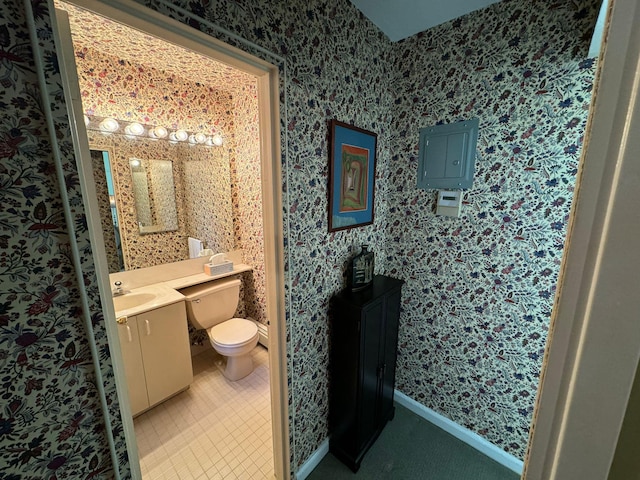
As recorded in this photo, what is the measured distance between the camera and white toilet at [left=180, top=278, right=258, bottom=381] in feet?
7.04

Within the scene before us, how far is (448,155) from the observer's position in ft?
5.25

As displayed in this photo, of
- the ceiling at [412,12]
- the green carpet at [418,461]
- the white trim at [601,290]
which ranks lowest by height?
the green carpet at [418,461]

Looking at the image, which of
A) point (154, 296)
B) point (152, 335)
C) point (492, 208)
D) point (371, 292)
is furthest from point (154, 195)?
point (492, 208)

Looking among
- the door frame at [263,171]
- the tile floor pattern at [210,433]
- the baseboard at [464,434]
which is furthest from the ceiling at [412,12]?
the tile floor pattern at [210,433]

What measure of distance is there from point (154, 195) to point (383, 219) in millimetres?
1986

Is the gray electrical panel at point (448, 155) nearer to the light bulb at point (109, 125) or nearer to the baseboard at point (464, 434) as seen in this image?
the baseboard at point (464, 434)

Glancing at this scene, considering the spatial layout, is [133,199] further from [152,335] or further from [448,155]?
[448,155]

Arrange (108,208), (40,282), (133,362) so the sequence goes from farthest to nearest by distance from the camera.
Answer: (108,208) → (133,362) → (40,282)

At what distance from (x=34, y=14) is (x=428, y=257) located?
1967 mm

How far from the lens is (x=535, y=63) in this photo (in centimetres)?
130

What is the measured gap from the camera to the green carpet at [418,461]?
156 cm

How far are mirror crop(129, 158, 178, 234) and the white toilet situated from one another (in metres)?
0.65

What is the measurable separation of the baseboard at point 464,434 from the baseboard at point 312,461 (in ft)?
2.38

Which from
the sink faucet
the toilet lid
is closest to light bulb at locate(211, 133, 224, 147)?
the sink faucet
